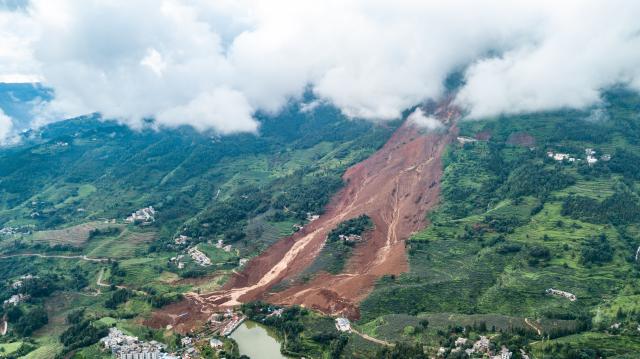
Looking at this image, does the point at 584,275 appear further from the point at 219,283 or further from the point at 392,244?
the point at 219,283

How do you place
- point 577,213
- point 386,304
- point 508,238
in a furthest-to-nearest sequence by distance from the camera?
point 577,213 < point 508,238 < point 386,304

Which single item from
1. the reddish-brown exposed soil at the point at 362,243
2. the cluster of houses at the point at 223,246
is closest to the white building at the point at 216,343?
the reddish-brown exposed soil at the point at 362,243

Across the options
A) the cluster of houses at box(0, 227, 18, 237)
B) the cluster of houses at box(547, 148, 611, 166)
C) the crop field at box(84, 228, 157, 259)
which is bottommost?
the crop field at box(84, 228, 157, 259)

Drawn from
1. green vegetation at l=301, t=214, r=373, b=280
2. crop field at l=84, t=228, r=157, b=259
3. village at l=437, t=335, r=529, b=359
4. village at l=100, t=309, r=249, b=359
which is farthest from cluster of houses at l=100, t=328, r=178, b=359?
crop field at l=84, t=228, r=157, b=259

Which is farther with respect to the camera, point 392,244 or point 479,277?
point 392,244

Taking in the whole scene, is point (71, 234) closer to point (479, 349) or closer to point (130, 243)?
point (130, 243)

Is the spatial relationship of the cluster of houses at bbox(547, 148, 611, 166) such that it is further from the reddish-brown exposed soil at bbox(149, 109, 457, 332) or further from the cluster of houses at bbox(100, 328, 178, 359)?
the cluster of houses at bbox(100, 328, 178, 359)

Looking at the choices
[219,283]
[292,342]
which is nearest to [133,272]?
[219,283]
